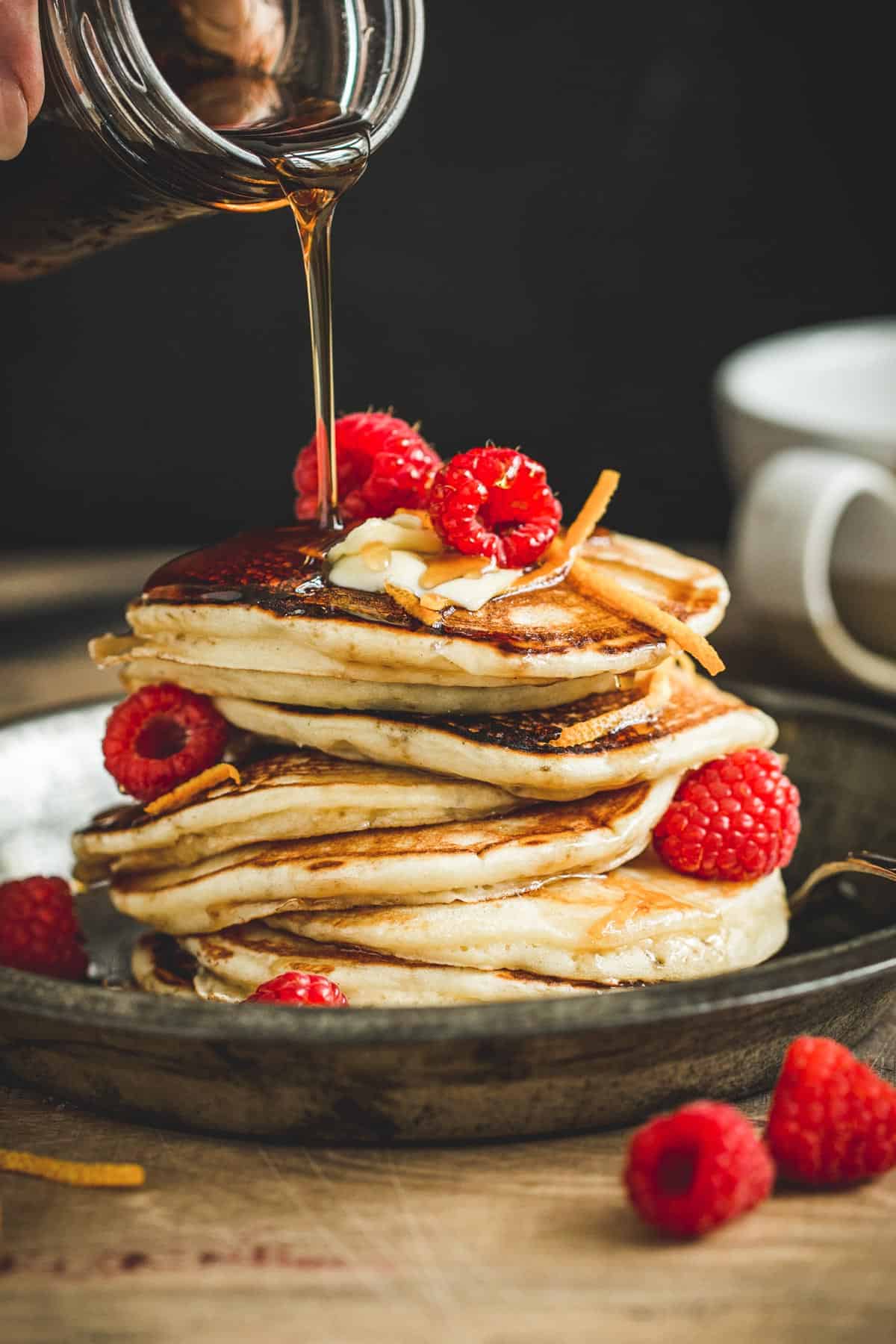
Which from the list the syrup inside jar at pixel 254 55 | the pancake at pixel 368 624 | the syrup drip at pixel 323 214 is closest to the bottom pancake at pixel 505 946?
the pancake at pixel 368 624

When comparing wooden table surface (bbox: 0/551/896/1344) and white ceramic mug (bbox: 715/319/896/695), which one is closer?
wooden table surface (bbox: 0/551/896/1344)

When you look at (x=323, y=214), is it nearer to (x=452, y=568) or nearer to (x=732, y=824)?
(x=452, y=568)

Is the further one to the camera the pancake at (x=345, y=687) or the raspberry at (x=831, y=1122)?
the pancake at (x=345, y=687)

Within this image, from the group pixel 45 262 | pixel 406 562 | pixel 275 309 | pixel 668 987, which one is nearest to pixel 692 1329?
pixel 668 987

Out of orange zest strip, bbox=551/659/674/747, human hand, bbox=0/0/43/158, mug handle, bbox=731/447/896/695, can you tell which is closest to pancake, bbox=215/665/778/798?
orange zest strip, bbox=551/659/674/747

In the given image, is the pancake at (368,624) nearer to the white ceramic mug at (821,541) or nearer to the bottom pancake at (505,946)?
the bottom pancake at (505,946)

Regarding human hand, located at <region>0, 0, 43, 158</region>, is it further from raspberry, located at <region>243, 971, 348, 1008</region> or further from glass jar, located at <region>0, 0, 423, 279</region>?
raspberry, located at <region>243, 971, 348, 1008</region>

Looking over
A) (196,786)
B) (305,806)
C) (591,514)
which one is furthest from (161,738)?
(591,514)
